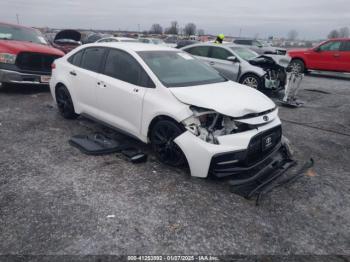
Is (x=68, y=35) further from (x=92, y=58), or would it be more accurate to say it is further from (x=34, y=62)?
(x=92, y=58)

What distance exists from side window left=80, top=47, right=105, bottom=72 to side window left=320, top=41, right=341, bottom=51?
11.7 meters

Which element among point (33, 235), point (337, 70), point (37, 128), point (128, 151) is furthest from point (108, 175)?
point (337, 70)

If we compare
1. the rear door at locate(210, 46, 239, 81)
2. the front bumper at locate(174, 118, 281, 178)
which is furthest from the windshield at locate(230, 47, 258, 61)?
the front bumper at locate(174, 118, 281, 178)

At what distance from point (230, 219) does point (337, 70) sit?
12536 millimetres

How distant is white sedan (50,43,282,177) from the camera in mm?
3471

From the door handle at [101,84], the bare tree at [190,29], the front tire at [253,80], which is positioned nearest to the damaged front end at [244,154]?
the door handle at [101,84]

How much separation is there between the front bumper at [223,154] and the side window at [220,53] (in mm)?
6310

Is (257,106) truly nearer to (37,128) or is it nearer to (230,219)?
(230,219)

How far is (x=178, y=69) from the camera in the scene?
4.54 meters

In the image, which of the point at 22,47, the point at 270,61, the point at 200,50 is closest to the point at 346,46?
the point at 270,61

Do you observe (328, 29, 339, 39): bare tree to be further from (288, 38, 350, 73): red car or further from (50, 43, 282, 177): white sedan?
(50, 43, 282, 177): white sedan

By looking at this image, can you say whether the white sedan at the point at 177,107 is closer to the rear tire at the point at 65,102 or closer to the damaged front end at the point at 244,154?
the damaged front end at the point at 244,154

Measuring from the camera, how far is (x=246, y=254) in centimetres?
260

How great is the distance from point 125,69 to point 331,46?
470 inches
